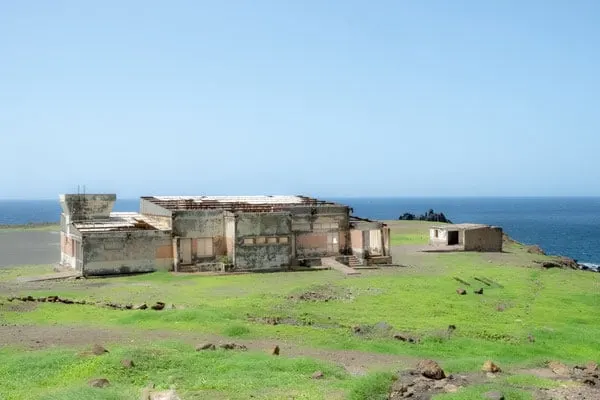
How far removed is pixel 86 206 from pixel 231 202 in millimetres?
10011

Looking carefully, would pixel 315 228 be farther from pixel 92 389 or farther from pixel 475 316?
pixel 92 389

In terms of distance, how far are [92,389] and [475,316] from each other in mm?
16484

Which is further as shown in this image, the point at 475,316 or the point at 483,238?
the point at 483,238

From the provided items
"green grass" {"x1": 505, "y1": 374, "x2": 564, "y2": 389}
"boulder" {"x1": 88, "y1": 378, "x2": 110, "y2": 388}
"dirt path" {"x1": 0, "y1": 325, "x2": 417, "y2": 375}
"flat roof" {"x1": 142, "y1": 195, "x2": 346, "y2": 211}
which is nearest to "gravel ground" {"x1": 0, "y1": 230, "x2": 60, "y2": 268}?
"flat roof" {"x1": 142, "y1": 195, "x2": 346, "y2": 211}

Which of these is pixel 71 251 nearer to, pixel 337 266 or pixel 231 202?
pixel 231 202

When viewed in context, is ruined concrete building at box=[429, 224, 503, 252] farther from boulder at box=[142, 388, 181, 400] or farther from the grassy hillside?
boulder at box=[142, 388, 181, 400]

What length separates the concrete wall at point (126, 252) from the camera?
38281 mm

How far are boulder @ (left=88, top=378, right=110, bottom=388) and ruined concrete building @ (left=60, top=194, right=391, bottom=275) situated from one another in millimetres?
23724

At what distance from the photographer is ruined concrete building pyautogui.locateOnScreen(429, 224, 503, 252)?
53125 mm

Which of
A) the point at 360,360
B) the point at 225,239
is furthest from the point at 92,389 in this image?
the point at 225,239

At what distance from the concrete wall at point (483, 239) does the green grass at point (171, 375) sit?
3751cm

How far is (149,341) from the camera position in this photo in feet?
66.3

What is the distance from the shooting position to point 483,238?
53875 mm

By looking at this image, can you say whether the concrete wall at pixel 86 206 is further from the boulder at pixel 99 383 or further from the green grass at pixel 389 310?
the boulder at pixel 99 383
